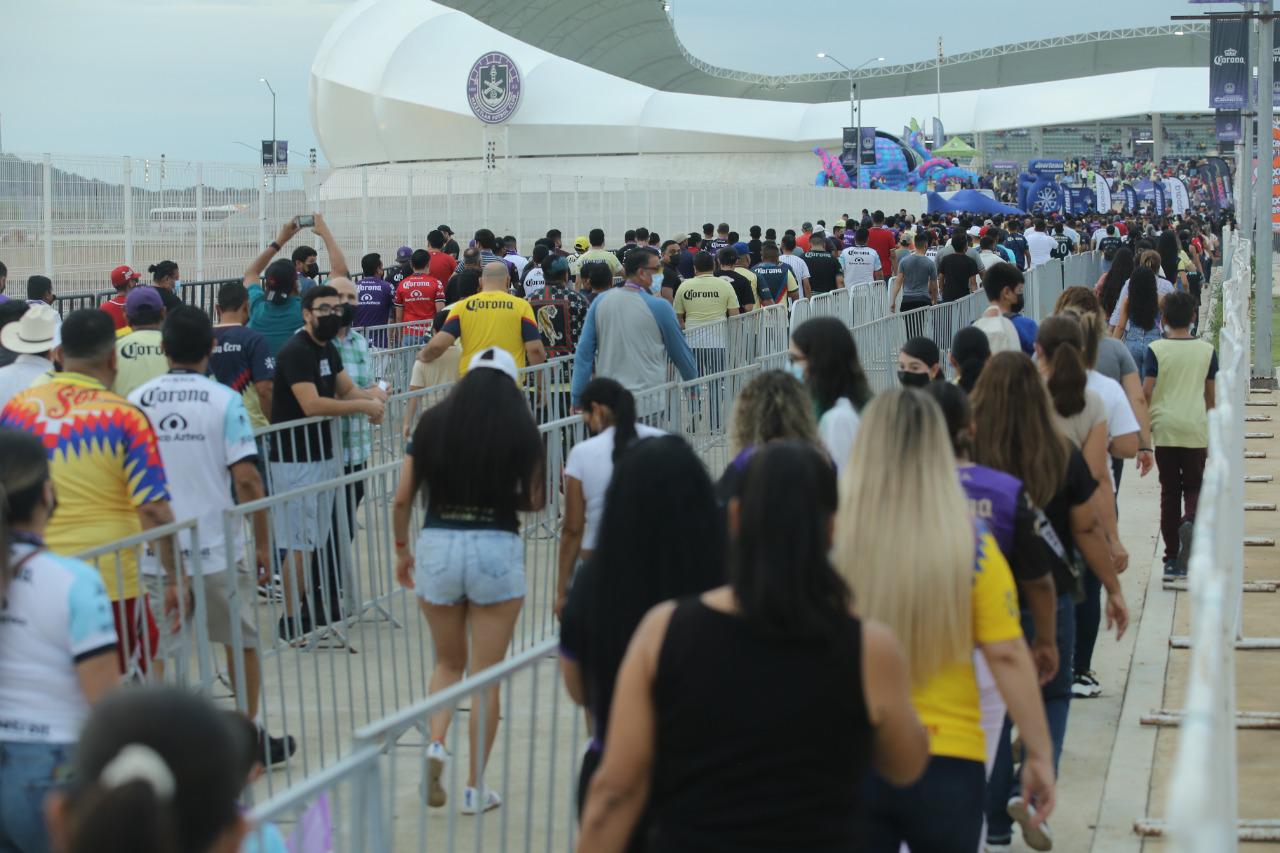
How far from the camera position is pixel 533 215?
3888cm

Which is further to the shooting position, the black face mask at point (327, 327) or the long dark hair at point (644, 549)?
the black face mask at point (327, 327)

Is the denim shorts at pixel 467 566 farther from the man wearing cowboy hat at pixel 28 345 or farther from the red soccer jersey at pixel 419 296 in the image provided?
the red soccer jersey at pixel 419 296

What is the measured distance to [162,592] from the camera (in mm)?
6293

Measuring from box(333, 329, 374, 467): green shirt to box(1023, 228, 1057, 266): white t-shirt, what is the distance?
667 inches

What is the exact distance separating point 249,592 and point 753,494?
4453mm

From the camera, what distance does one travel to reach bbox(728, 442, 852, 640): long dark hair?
3.01 meters

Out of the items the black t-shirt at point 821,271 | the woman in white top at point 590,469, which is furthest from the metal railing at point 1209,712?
the black t-shirt at point 821,271

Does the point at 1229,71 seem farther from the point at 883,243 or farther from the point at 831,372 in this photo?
the point at 831,372

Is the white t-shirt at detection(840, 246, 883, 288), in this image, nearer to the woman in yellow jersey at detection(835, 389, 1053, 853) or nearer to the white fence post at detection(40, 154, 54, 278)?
the white fence post at detection(40, 154, 54, 278)

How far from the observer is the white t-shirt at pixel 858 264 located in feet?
72.8

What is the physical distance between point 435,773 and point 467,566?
2.55 ft

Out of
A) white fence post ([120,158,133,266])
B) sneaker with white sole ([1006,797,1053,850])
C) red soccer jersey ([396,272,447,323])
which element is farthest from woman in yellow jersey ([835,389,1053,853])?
white fence post ([120,158,133,266])

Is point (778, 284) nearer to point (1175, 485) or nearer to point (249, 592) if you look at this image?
point (1175, 485)

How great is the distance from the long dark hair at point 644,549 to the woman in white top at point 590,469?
223 centimetres
